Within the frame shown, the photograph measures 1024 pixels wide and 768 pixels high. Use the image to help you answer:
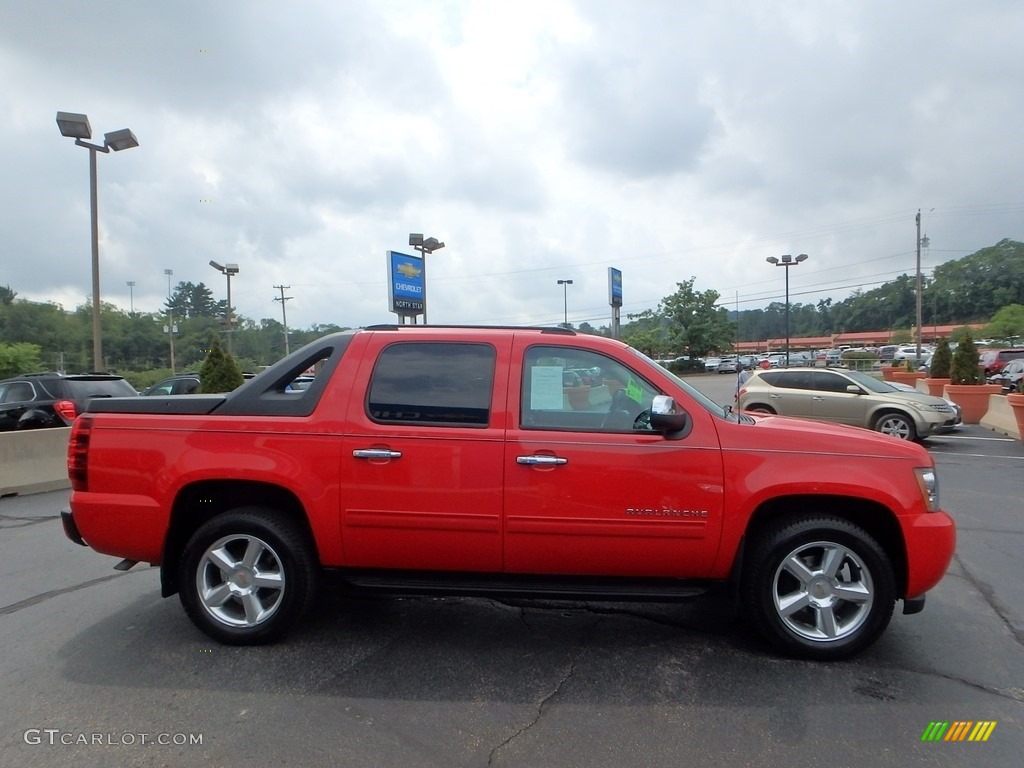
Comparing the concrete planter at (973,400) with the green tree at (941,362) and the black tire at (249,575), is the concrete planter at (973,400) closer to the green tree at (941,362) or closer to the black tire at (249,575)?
the green tree at (941,362)

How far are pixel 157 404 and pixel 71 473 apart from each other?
2.07ft

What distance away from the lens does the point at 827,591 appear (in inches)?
148

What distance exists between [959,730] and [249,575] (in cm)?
A: 368

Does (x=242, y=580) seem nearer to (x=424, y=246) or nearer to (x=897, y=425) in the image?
(x=897, y=425)

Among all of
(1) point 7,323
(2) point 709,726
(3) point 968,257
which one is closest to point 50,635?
(2) point 709,726

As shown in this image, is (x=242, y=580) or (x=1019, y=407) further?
(x=1019, y=407)

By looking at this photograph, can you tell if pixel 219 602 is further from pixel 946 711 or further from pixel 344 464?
pixel 946 711

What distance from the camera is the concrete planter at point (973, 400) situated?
58.3 ft

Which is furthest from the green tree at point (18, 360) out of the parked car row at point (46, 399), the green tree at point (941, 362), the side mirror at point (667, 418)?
the green tree at point (941, 362)

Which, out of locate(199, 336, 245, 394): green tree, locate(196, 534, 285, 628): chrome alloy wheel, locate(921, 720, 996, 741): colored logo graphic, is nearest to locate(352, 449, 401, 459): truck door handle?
locate(196, 534, 285, 628): chrome alloy wheel

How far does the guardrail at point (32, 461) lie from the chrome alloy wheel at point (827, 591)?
9.09 meters

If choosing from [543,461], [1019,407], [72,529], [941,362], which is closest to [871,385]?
[1019,407]

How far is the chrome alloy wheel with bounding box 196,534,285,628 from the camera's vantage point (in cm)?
392

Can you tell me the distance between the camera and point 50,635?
4.21 metres
